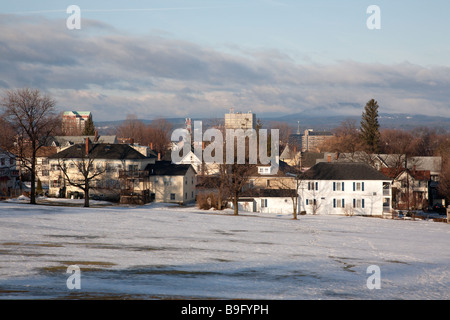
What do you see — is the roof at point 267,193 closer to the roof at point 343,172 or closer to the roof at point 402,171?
the roof at point 343,172

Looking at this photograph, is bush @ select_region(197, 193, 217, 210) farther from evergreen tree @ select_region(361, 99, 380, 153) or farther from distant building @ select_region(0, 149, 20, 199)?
evergreen tree @ select_region(361, 99, 380, 153)

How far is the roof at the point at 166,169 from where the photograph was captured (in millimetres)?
71000

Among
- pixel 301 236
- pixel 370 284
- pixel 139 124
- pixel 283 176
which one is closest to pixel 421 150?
pixel 283 176

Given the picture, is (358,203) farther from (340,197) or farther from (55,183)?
(55,183)

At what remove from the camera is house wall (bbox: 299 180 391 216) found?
64.7 metres

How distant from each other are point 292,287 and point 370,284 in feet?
12.2

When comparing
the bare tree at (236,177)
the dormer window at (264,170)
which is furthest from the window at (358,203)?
the dormer window at (264,170)

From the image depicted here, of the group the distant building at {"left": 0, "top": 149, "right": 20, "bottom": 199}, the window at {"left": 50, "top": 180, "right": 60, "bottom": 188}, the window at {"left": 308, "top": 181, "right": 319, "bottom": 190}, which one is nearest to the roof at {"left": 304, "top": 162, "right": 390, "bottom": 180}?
the window at {"left": 308, "top": 181, "right": 319, "bottom": 190}

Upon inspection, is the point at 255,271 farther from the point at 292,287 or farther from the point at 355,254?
the point at 355,254

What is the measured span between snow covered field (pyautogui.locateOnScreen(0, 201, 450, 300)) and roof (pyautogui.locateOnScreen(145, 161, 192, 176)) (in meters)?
27.4

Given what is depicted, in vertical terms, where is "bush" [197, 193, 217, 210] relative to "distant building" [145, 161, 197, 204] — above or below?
below

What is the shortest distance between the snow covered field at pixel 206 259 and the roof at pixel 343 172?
21.8m

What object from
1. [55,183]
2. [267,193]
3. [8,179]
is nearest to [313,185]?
[267,193]

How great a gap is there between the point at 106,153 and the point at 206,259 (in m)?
51.9
